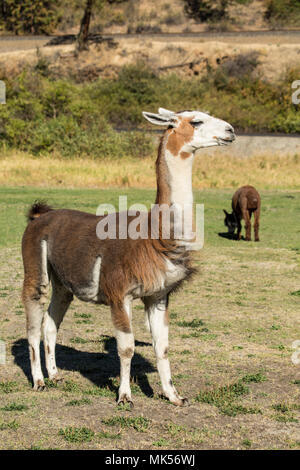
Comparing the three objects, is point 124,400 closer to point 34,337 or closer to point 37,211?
point 34,337

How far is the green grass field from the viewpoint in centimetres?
533

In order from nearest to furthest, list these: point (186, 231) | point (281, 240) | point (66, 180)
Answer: point (186, 231), point (281, 240), point (66, 180)

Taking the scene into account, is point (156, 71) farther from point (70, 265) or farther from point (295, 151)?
point (70, 265)

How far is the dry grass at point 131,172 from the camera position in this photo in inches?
1120

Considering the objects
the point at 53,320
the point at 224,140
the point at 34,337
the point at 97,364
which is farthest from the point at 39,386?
the point at 224,140

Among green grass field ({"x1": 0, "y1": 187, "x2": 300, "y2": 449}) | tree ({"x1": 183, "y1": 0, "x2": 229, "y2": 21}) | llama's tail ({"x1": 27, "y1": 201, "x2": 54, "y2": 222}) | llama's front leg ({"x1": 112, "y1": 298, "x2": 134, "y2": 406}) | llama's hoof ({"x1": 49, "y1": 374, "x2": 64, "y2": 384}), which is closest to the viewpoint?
green grass field ({"x1": 0, "y1": 187, "x2": 300, "y2": 449})

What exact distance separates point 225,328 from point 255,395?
2393mm

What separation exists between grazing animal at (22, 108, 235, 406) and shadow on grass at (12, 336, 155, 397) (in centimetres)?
43

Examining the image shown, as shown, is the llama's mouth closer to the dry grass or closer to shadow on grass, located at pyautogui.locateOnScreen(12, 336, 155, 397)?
shadow on grass, located at pyautogui.locateOnScreen(12, 336, 155, 397)

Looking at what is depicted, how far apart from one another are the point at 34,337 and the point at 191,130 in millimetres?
2573

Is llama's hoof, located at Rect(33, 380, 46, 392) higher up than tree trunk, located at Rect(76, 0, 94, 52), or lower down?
lower down

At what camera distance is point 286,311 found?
376 inches

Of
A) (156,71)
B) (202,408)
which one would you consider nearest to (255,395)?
(202,408)

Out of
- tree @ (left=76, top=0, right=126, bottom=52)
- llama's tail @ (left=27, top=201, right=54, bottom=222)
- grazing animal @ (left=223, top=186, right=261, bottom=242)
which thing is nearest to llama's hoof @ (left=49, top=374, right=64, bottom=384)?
llama's tail @ (left=27, top=201, right=54, bottom=222)
